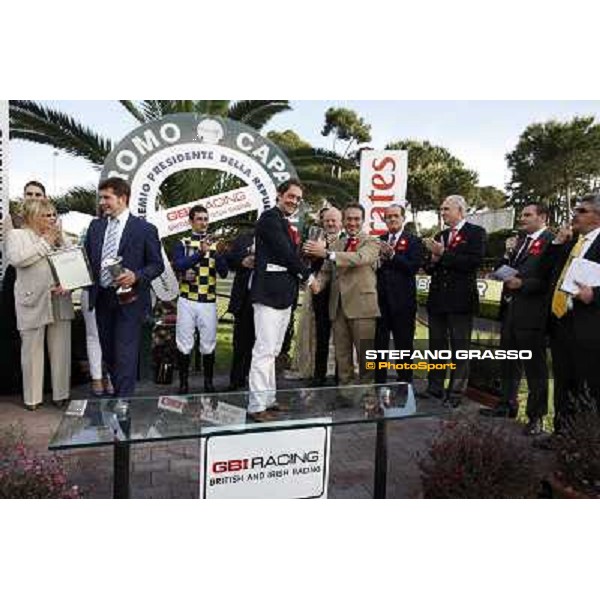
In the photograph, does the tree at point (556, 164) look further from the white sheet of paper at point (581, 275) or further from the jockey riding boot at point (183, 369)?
the jockey riding boot at point (183, 369)

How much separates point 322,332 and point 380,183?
130cm

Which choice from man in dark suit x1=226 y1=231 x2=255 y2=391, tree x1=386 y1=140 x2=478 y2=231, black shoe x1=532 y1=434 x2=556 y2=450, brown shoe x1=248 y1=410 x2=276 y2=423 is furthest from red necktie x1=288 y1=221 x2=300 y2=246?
black shoe x1=532 y1=434 x2=556 y2=450

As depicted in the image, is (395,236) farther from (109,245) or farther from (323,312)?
(109,245)

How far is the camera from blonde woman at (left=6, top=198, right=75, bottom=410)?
4.09 m

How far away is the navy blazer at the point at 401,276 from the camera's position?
164 inches

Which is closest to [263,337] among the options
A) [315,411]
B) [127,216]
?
[315,411]

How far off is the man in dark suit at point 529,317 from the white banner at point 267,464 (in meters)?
1.47

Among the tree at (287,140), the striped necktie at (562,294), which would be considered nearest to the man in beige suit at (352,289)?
the tree at (287,140)

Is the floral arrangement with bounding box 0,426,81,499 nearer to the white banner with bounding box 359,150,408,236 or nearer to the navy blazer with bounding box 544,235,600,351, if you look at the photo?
the white banner with bounding box 359,150,408,236

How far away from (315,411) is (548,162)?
2.07 meters

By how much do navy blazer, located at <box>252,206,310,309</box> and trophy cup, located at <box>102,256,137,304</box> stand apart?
30.7 inches

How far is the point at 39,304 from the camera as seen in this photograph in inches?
167

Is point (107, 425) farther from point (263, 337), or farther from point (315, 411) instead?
point (263, 337)

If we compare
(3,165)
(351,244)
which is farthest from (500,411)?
(3,165)
